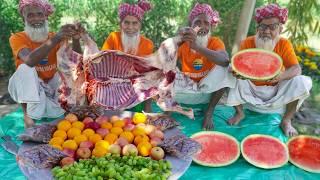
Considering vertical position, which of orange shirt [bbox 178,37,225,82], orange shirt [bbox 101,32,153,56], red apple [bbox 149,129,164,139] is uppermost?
orange shirt [bbox 101,32,153,56]

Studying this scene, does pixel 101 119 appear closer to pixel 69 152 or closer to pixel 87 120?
pixel 87 120

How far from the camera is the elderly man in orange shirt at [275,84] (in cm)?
492

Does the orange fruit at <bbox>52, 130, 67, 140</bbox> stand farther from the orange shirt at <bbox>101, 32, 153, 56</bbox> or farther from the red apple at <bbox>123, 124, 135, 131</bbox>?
the orange shirt at <bbox>101, 32, 153, 56</bbox>

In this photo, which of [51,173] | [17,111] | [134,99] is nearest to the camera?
Result: [51,173]

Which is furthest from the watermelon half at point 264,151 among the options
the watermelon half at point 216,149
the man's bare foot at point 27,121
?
the man's bare foot at point 27,121

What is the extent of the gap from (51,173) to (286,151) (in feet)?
8.46

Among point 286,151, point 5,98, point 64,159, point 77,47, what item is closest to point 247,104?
point 286,151

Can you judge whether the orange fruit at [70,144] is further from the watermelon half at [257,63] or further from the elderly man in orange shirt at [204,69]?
the watermelon half at [257,63]

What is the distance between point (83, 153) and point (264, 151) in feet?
6.92

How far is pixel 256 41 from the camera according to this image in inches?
203

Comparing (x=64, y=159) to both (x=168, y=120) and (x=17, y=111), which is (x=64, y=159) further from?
(x=17, y=111)

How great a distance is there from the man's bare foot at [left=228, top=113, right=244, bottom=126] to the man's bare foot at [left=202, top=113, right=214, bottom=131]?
0.91 ft

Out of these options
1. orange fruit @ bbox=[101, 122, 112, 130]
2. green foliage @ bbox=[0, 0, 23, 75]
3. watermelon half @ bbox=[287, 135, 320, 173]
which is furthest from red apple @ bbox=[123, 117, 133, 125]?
green foliage @ bbox=[0, 0, 23, 75]

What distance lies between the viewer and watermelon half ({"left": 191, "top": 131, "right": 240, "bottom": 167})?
4348 millimetres
